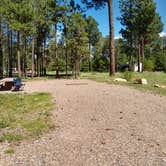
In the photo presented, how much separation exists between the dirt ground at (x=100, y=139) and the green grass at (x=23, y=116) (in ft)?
1.14

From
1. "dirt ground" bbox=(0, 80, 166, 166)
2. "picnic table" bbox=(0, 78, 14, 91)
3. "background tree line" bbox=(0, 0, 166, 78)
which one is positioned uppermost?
"background tree line" bbox=(0, 0, 166, 78)

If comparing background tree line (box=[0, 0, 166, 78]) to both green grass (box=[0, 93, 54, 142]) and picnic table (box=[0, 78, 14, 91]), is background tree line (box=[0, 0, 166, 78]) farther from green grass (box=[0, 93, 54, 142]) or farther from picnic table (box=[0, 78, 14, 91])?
green grass (box=[0, 93, 54, 142])

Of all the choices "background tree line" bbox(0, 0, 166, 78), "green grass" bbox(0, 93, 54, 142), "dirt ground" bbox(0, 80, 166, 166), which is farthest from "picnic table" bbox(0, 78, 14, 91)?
"background tree line" bbox(0, 0, 166, 78)

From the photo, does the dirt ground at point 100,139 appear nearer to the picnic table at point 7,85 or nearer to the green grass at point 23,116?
the green grass at point 23,116

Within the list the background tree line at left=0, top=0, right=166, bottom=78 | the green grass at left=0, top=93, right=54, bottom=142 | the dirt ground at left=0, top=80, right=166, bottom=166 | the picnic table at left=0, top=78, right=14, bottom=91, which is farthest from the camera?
the background tree line at left=0, top=0, right=166, bottom=78

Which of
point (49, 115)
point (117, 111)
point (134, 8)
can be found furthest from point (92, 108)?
point (134, 8)

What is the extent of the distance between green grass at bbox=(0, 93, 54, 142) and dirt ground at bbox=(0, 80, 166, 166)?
347mm

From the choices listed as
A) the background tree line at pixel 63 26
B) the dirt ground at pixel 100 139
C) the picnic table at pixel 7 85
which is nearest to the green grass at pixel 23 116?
the dirt ground at pixel 100 139

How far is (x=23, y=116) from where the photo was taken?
30.3 ft

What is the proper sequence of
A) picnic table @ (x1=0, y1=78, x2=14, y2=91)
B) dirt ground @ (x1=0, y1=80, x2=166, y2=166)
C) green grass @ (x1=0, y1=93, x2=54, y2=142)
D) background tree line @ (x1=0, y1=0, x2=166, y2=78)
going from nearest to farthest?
dirt ground @ (x1=0, y1=80, x2=166, y2=166) → green grass @ (x1=0, y1=93, x2=54, y2=142) → picnic table @ (x1=0, y1=78, x2=14, y2=91) → background tree line @ (x1=0, y1=0, x2=166, y2=78)

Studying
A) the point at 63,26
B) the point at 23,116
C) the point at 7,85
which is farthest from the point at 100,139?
the point at 63,26

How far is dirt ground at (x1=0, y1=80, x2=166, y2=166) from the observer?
5.27m

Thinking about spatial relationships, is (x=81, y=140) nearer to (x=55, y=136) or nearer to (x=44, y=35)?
(x=55, y=136)

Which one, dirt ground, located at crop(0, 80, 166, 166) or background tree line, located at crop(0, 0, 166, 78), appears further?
background tree line, located at crop(0, 0, 166, 78)
